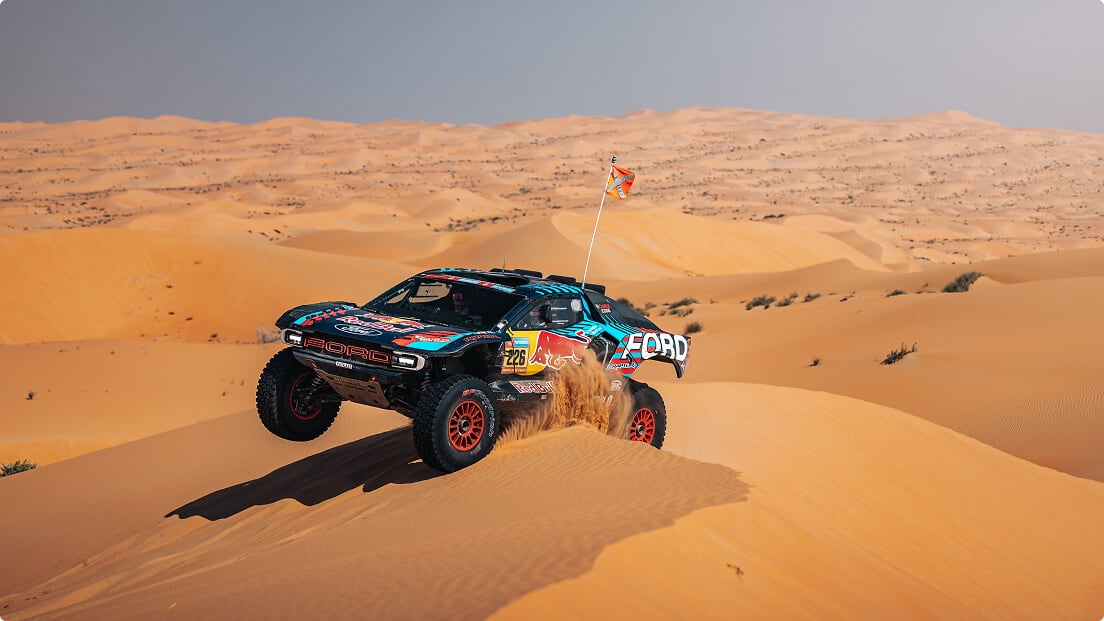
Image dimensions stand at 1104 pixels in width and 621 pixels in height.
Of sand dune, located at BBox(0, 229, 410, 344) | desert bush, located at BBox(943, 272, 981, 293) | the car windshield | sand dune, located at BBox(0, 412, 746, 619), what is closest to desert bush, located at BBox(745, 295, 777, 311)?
desert bush, located at BBox(943, 272, 981, 293)

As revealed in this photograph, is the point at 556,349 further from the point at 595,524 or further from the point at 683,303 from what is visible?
the point at 683,303

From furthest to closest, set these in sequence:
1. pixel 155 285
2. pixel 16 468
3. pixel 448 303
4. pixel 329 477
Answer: pixel 155 285
pixel 16 468
pixel 448 303
pixel 329 477

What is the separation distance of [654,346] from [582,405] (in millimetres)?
1123

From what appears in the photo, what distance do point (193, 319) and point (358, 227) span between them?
3466 centimetres

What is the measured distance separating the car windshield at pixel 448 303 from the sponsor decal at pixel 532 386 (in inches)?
24.2

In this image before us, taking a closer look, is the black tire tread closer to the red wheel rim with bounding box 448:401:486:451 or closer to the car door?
the car door

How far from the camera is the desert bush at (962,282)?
90.0 feet

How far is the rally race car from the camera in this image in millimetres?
6984

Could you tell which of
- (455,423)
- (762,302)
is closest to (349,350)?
(455,423)

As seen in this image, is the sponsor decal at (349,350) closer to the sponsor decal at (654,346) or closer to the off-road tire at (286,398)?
the off-road tire at (286,398)

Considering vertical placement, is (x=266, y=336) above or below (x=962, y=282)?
below

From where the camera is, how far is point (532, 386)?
26.2 ft

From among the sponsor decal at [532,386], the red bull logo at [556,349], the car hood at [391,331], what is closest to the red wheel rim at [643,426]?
the red bull logo at [556,349]

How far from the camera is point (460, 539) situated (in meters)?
→ 5.27
